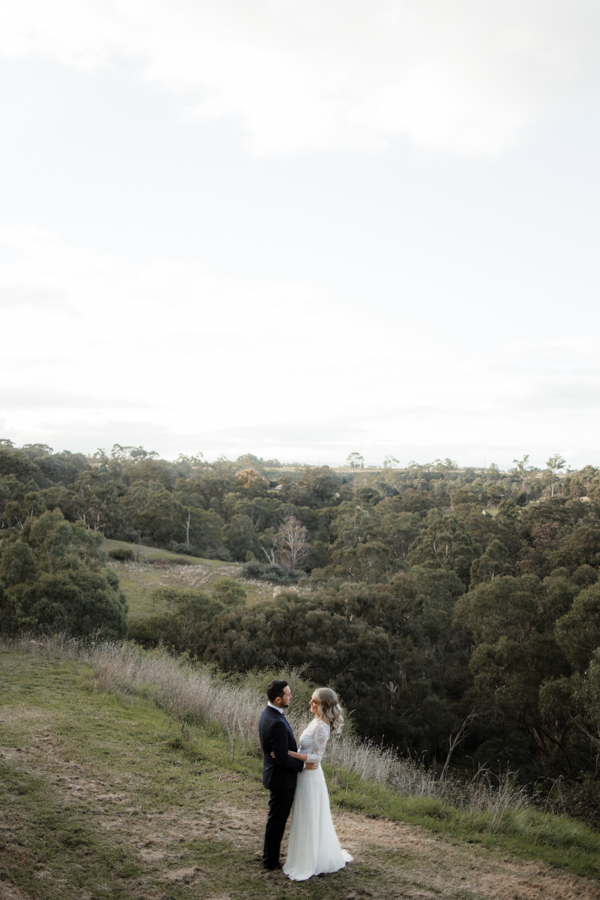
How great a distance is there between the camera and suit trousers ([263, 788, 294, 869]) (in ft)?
14.5

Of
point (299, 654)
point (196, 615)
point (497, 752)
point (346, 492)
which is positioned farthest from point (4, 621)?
point (346, 492)

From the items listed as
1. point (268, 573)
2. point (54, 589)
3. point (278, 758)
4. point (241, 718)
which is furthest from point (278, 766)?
point (268, 573)

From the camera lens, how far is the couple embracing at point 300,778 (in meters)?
4.32

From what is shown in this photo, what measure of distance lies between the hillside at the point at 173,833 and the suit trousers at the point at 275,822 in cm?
13

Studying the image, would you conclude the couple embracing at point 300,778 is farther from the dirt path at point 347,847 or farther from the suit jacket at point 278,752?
the dirt path at point 347,847

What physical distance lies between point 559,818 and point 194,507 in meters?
48.3

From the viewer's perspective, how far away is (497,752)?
19.5 meters

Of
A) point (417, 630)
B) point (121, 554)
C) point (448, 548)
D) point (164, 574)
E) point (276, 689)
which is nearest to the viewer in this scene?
point (276, 689)

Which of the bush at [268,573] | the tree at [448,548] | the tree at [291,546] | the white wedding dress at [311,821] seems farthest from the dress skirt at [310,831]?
the tree at [291,546]

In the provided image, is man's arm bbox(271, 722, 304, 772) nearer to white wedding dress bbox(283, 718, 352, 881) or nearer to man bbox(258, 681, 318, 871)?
man bbox(258, 681, 318, 871)

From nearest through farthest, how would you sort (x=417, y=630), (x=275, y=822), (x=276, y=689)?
(x=276, y=689)
(x=275, y=822)
(x=417, y=630)

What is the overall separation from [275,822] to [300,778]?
472mm

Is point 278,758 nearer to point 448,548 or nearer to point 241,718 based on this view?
point 241,718

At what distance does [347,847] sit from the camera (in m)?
5.24
